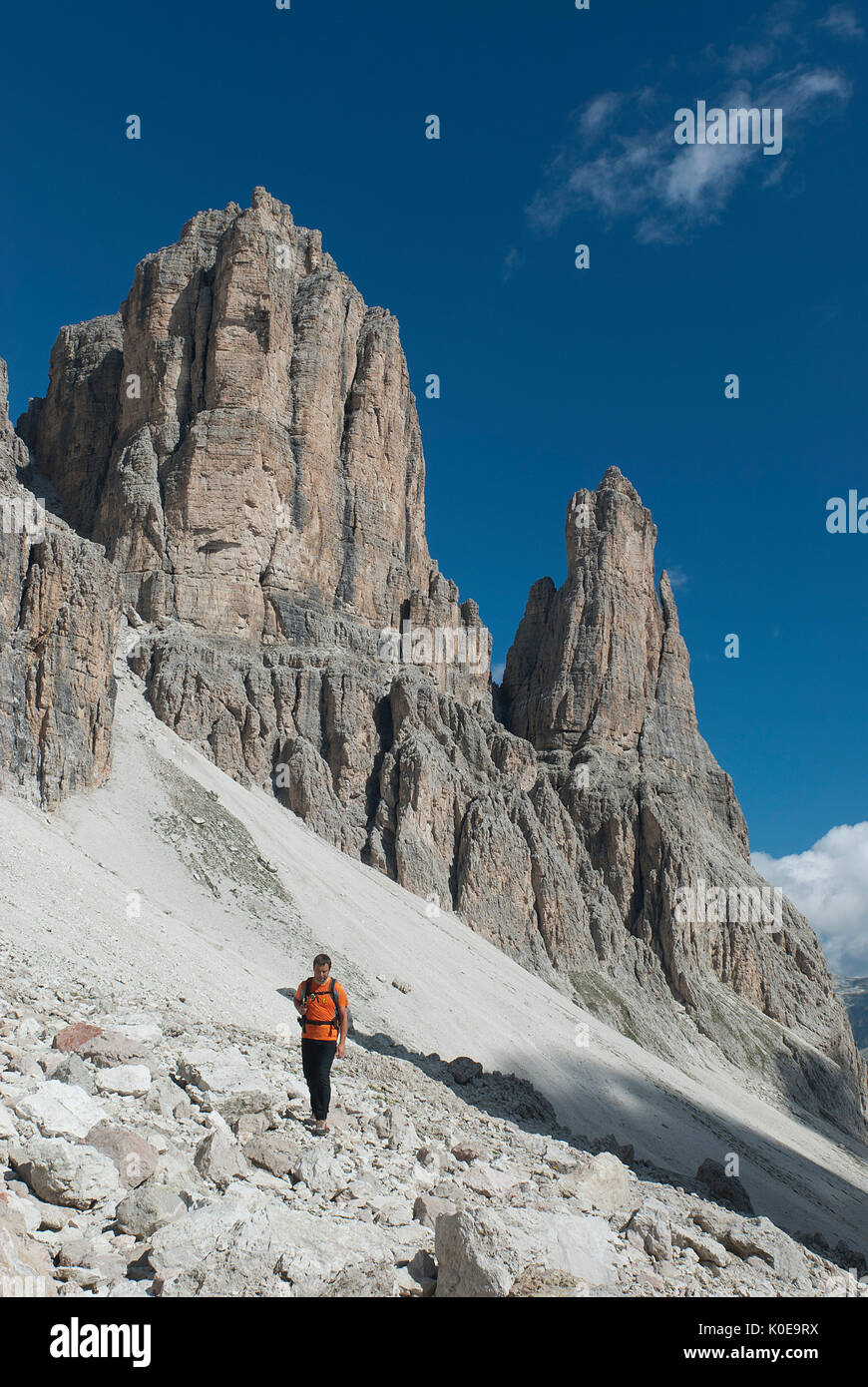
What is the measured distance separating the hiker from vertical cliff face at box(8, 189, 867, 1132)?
4028cm

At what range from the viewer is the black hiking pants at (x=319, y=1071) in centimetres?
970

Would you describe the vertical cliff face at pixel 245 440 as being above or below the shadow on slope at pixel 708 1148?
→ above

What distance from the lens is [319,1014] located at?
10.1 metres

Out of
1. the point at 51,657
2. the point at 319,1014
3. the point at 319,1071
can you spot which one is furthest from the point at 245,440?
the point at 319,1071

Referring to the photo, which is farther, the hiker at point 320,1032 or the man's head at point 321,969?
the man's head at point 321,969

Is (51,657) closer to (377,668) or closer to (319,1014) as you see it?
(319,1014)

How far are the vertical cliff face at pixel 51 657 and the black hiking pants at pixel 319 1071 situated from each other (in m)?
24.7

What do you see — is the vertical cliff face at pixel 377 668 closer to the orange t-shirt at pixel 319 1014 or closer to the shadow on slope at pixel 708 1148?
the shadow on slope at pixel 708 1148

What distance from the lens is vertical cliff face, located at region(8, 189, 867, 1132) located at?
2207 inches

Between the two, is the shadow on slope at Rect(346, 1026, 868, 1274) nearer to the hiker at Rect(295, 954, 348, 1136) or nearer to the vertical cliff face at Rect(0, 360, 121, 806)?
the hiker at Rect(295, 954, 348, 1136)

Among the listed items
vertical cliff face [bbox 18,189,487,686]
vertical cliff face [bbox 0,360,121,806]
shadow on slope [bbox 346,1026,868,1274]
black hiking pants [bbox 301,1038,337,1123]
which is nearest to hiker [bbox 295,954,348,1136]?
black hiking pants [bbox 301,1038,337,1123]

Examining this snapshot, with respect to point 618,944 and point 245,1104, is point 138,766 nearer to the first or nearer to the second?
point 245,1104

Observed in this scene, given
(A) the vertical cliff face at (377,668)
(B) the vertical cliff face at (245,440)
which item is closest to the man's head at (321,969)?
(A) the vertical cliff face at (377,668)

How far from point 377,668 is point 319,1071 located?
54.8 m
